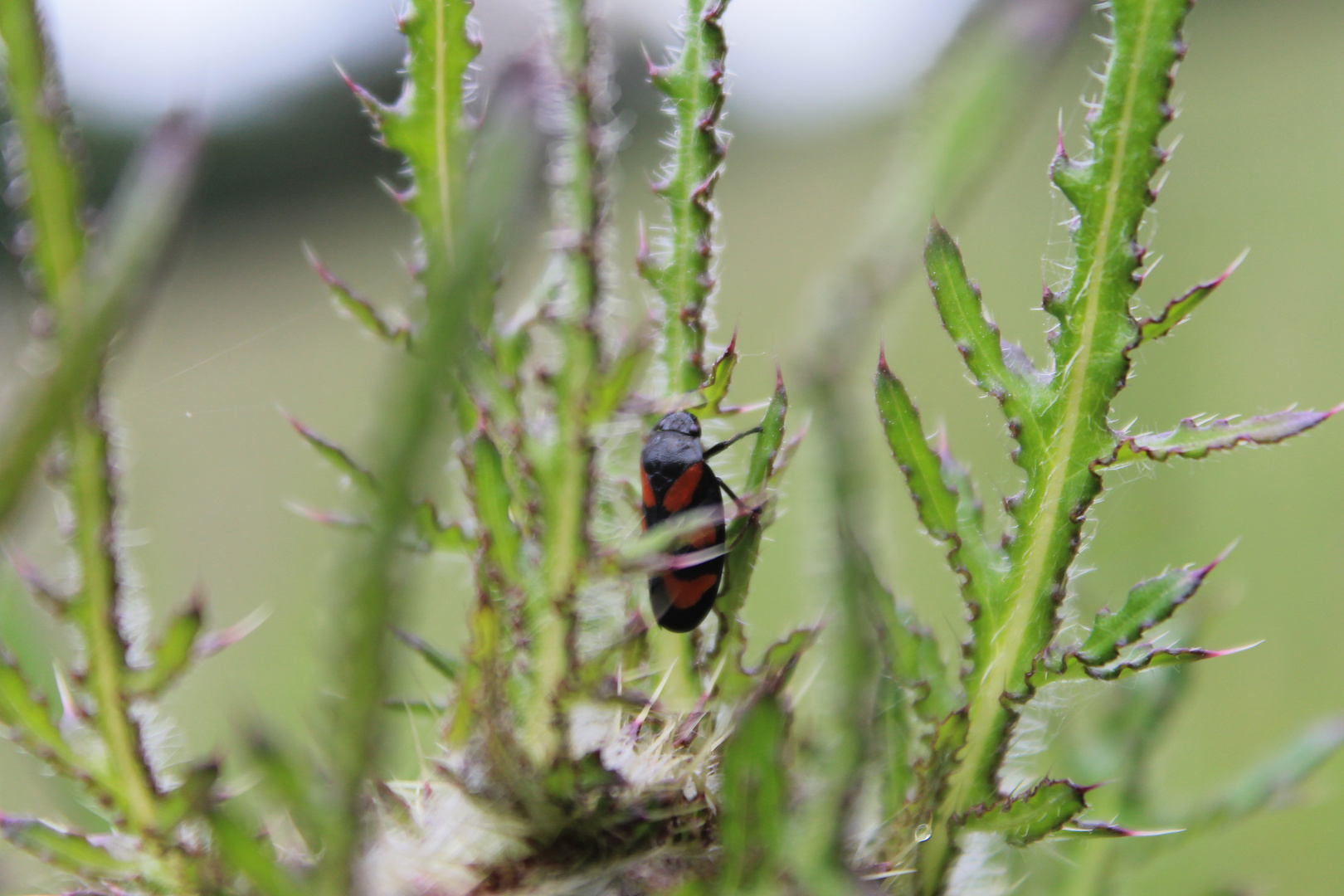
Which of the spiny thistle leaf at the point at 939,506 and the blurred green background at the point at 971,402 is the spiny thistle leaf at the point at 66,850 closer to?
the blurred green background at the point at 971,402

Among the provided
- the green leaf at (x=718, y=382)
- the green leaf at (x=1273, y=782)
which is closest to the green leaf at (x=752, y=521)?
the green leaf at (x=718, y=382)

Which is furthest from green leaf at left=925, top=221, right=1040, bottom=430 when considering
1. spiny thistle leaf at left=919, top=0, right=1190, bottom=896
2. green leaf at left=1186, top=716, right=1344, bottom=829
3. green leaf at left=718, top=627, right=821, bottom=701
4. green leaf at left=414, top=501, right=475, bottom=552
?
green leaf at left=1186, top=716, right=1344, bottom=829

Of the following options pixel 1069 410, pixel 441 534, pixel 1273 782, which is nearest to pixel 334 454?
pixel 441 534

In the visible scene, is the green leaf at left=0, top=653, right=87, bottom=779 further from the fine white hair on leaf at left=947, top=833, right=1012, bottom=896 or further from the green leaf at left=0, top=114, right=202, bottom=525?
the fine white hair on leaf at left=947, top=833, right=1012, bottom=896

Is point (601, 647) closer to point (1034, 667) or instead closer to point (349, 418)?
point (1034, 667)

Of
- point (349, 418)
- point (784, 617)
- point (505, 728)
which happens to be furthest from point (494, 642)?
point (349, 418)

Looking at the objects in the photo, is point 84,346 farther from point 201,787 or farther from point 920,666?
point 920,666
